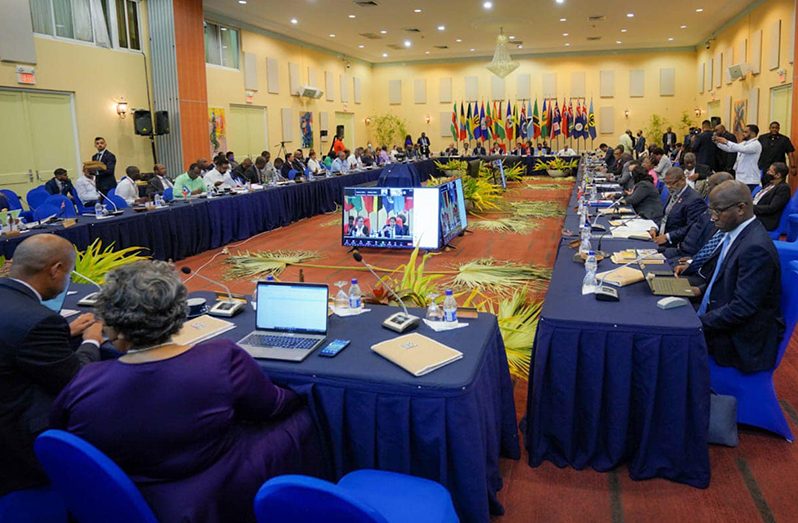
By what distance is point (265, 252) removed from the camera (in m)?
8.11

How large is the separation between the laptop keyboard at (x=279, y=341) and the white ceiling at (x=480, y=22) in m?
13.0

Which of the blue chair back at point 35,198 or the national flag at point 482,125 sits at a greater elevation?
the national flag at point 482,125

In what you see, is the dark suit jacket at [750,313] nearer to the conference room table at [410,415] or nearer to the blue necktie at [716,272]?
the blue necktie at [716,272]

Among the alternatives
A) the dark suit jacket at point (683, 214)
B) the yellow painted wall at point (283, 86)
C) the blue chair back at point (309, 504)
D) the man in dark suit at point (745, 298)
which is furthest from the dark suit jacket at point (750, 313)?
the yellow painted wall at point (283, 86)

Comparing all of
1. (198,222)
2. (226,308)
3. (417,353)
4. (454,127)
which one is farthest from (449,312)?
(454,127)

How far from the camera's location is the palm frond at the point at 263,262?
680 cm

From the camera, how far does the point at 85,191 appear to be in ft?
29.6

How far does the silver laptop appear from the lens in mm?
2660

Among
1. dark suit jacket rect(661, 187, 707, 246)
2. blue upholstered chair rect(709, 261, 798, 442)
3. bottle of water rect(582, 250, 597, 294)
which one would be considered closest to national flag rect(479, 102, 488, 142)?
dark suit jacket rect(661, 187, 707, 246)

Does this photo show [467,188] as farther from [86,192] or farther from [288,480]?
[288,480]

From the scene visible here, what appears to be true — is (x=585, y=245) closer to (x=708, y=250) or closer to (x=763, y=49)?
(x=708, y=250)

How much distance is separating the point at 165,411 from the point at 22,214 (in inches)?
256

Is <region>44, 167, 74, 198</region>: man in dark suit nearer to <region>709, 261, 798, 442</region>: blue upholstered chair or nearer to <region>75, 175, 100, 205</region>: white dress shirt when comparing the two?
<region>75, 175, 100, 205</region>: white dress shirt

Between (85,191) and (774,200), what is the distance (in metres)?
8.70
